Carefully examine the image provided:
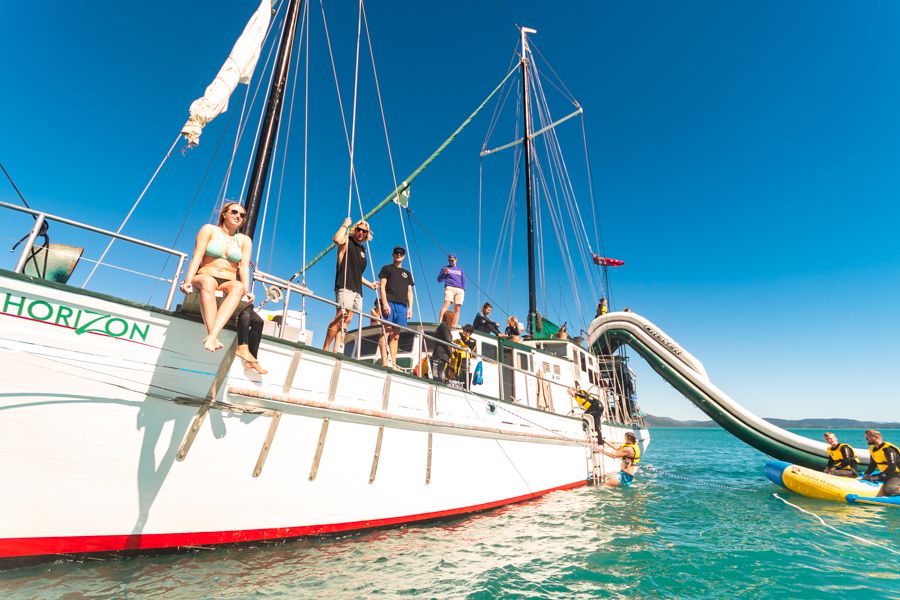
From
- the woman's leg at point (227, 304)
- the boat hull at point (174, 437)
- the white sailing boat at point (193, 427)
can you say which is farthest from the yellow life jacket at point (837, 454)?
the woman's leg at point (227, 304)

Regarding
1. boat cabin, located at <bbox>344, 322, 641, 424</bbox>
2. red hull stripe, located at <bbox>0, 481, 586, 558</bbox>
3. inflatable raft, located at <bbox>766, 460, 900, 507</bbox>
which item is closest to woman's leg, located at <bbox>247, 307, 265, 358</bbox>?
red hull stripe, located at <bbox>0, 481, 586, 558</bbox>

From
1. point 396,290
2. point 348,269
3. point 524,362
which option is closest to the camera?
point 348,269

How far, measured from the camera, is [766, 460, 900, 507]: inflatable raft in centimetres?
1095

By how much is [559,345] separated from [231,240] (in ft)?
39.2

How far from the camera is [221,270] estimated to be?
419 cm

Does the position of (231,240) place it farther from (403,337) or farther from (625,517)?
(625,517)

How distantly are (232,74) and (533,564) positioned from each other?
28.5 ft

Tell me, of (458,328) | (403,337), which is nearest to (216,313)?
(403,337)

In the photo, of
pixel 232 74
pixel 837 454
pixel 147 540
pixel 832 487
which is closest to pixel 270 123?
pixel 232 74

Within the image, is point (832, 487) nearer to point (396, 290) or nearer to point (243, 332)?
point (396, 290)

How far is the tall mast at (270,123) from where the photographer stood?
6.45 meters

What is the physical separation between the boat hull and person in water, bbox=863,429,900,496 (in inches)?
531

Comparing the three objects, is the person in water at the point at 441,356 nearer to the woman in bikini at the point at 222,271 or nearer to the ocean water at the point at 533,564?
the ocean water at the point at 533,564

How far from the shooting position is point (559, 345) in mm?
14094
